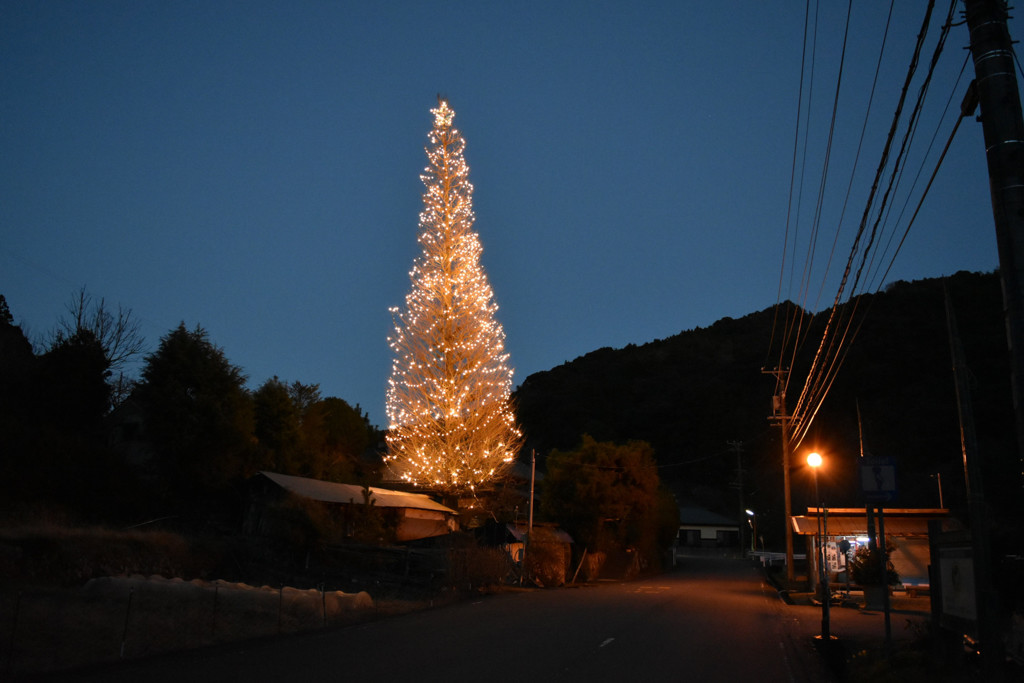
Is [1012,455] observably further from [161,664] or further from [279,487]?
[161,664]

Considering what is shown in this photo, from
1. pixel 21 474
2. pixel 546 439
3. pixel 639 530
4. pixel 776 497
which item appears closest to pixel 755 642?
pixel 21 474

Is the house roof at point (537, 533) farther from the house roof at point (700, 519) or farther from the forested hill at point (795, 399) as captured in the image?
the house roof at point (700, 519)

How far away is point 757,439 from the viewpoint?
287 ft

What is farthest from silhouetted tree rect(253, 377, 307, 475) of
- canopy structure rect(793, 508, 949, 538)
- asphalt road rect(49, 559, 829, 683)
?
canopy structure rect(793, 508, 949, 538)

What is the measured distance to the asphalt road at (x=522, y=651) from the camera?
34.7ft

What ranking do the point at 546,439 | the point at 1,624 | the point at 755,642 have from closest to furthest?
the point at 1,624
the point at 755,642
the point at 546,439

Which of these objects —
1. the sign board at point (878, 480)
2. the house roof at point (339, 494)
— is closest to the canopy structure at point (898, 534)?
the house roof at point (339, 494)

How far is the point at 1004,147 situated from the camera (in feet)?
22.7

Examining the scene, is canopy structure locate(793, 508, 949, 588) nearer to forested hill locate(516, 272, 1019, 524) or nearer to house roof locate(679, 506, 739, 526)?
forested hill locate(516, 272, 1019, 524)

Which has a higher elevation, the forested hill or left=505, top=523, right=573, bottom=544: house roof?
the forested hill

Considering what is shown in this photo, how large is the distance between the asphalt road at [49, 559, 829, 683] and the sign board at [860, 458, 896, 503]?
3071 mm

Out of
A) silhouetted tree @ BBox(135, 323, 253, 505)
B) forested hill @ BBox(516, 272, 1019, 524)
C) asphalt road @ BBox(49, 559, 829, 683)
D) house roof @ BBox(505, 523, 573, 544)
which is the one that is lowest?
asphalt road @ BBox(49, 559, 829, 683)

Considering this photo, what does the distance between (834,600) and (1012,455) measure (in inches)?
978

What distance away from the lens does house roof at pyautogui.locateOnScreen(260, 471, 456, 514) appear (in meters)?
30.1
